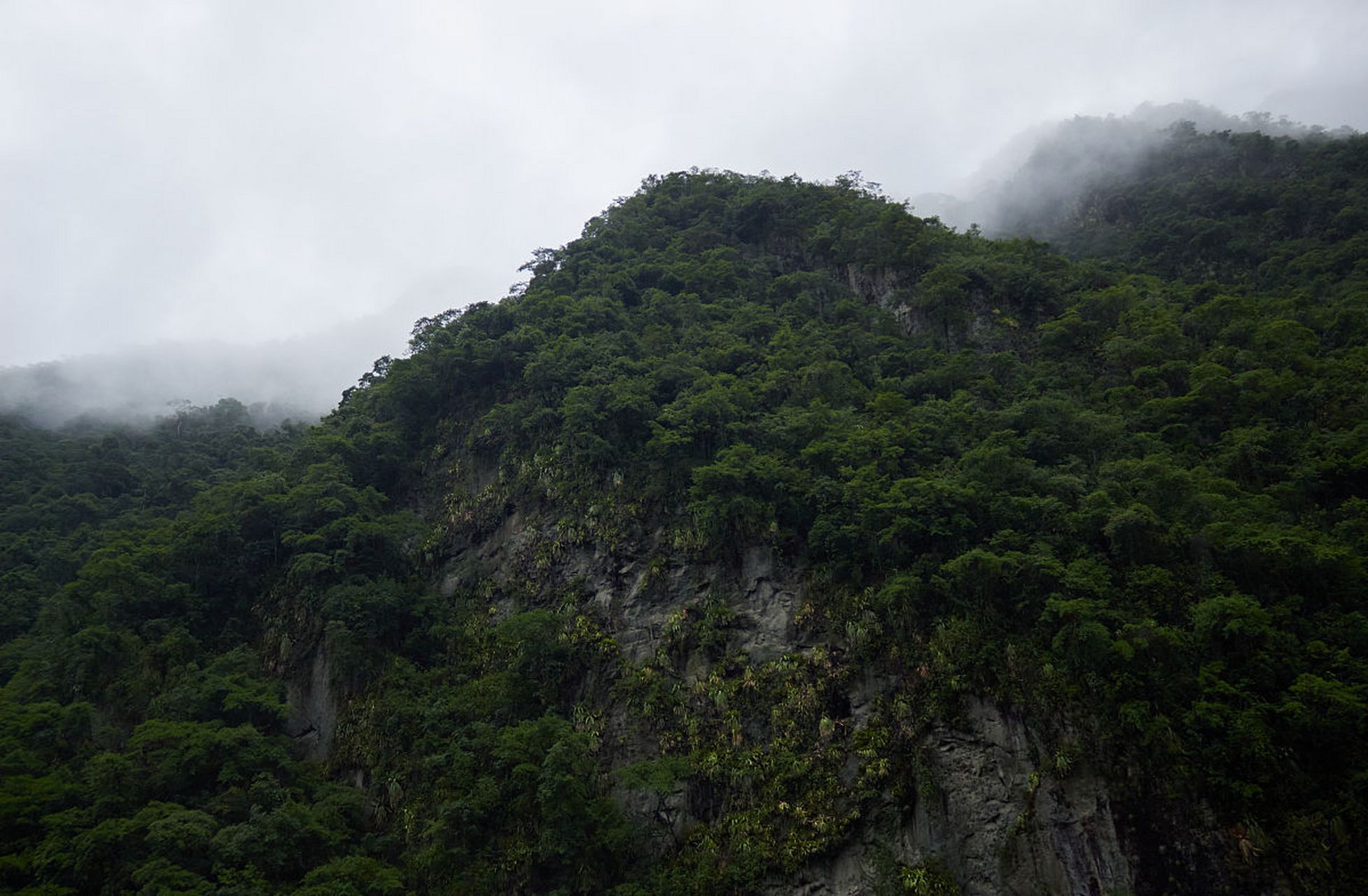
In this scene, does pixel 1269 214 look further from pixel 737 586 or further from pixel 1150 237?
pixel 737 586

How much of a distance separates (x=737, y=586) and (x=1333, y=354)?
1857 cm

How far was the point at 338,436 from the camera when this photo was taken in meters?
30.0

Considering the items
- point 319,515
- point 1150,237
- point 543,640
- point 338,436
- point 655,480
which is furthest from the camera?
point 1150,237

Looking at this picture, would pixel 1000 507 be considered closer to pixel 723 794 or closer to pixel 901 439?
pixel 901 439

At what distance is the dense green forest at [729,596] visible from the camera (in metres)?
15.4

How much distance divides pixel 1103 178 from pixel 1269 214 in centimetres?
2226

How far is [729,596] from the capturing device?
877 inches

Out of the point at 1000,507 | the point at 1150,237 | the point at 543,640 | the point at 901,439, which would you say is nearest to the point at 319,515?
the point at 543,640

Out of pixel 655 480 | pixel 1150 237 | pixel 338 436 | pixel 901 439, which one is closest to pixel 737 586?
pixel 655 480

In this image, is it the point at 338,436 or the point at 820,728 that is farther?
the point at 338,436

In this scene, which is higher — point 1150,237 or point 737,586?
point 1150,237

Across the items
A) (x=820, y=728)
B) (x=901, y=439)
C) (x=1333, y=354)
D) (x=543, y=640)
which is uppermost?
(x=1333, y=354)

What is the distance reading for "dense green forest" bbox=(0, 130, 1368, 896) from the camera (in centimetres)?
1544

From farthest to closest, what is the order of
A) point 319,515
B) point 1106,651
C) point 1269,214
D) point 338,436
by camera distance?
point 1269,214
point 338,436
point 319,515
point 1106,651
